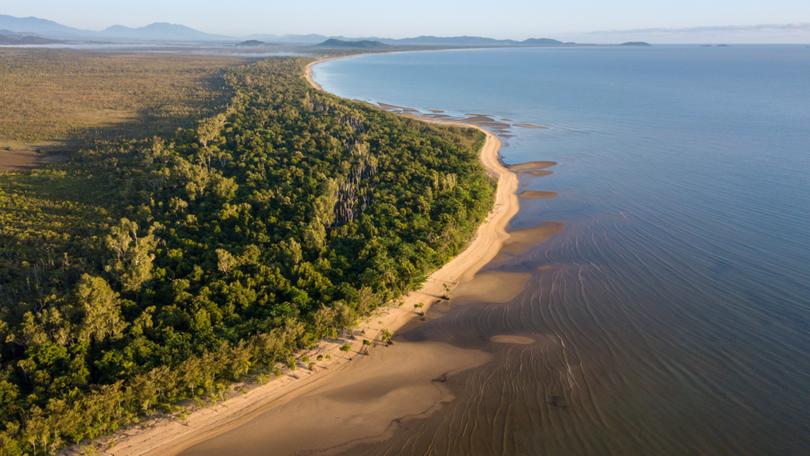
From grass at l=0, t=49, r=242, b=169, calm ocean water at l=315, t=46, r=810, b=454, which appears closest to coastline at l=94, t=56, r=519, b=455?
calm ocean water at l=315, t=46, r=810, b=454

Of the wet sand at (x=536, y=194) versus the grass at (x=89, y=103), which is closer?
the wet sand at (x=536, y=194)

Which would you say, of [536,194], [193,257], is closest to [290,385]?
[193,257]

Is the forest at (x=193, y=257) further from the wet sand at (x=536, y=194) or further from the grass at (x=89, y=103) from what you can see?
the grass at (x=89, y=103)

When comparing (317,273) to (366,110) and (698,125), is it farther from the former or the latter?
(698,125)

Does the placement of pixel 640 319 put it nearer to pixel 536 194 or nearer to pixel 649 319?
pixel 649 319

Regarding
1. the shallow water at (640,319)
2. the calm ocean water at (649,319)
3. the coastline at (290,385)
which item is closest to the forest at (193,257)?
the coastline at (290,385)

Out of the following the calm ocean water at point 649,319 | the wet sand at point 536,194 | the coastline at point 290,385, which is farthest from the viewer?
the wet sand at point 536,194
